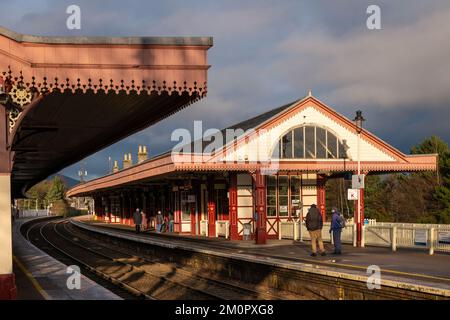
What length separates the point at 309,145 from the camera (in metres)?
30.3

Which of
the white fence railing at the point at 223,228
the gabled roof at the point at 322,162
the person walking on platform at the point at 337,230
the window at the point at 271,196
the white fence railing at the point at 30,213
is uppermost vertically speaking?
the gabled roof at the point at 322,162

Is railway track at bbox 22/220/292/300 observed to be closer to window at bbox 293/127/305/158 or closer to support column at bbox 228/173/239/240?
support column at bbox 228/173/239/240

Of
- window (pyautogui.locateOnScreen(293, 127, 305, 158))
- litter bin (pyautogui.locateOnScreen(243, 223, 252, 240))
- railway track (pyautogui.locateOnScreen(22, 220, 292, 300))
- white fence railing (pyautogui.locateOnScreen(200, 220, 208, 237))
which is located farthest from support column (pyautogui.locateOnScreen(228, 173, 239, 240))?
white fence railing (pyautogui.locateOnScreen(200, 220, 208, 237))

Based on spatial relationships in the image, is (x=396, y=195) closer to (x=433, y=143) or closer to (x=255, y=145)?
(x=433, y=143)

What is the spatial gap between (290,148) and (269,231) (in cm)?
435

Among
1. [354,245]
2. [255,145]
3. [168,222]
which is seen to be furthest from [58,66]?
[168,222]

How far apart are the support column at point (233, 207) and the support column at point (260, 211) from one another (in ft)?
9.05

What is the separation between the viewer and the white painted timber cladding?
1155 inches

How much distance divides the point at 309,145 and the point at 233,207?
4.76 metres

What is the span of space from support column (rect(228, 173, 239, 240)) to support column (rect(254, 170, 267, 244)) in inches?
109

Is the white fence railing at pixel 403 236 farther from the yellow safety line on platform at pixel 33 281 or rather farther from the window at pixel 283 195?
the yellow safety line on platform at pixel 33 281

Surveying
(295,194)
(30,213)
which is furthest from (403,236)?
(30,213)

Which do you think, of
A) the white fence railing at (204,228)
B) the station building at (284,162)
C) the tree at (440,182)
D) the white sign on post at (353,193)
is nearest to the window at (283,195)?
the station building at (284,162)

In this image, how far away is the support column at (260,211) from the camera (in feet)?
89.2
